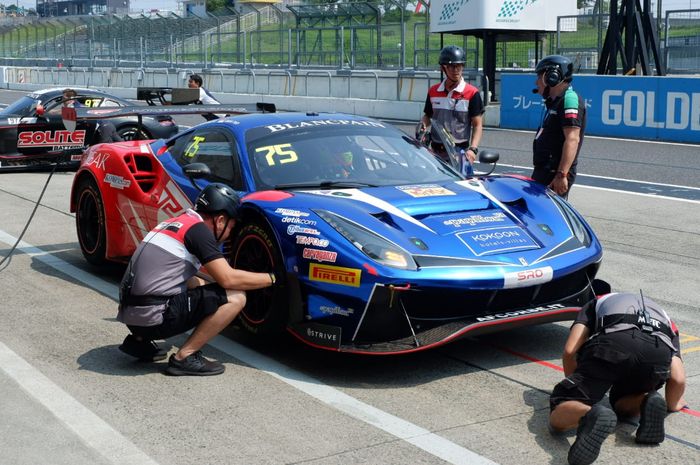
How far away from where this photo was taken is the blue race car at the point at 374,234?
536 cm

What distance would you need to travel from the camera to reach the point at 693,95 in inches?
722

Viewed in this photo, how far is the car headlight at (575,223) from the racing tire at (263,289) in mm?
1775

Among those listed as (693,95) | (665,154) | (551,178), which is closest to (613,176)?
(665,154)

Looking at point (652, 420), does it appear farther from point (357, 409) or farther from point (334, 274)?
point (334, 274)

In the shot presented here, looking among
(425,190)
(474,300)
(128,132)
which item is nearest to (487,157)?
(425,190)

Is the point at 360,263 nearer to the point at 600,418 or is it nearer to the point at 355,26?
the point at 600,418

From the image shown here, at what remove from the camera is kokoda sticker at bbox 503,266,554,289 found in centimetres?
539

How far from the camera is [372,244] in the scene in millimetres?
5461

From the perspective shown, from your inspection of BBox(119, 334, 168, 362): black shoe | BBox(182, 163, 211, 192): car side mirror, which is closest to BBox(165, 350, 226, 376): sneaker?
BBox(119, 334, 168, 362): black shoe

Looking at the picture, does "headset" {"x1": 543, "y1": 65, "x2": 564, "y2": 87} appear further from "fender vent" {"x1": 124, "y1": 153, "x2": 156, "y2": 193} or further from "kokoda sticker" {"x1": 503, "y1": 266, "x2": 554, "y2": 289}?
"fender vent" {"x1": 124, "y1": 153, "x2": 156, "y2": 193}

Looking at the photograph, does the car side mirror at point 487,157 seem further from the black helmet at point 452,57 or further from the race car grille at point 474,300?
the black helmet at point 452,57

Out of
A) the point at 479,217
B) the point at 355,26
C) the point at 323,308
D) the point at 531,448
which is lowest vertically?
the point at 531,448

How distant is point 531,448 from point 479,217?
1.82m

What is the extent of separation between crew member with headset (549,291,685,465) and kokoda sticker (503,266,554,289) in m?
0.58
